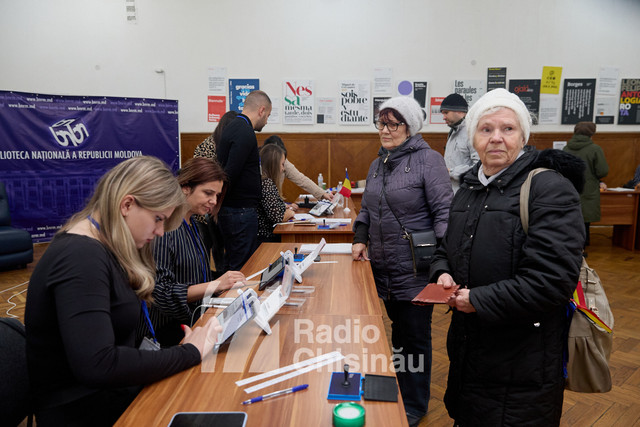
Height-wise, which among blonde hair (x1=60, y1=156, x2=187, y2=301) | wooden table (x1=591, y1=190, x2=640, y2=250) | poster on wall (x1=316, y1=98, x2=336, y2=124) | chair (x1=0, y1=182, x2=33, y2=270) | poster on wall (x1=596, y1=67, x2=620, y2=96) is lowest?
chair (x1=0, y1=182, x2=33, y2=270)

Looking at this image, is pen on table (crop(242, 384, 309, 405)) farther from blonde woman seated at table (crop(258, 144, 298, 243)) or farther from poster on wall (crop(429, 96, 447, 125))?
poster on wall (crop(429, 96, 447, 125))

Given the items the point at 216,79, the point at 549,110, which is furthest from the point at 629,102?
the point at 216,79

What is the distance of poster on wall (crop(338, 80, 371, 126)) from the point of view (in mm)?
6848

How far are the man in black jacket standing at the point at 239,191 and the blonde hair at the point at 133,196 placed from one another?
184 cm

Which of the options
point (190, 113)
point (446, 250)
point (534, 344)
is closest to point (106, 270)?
point (446, 250)

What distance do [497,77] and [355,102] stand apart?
6.93 ft

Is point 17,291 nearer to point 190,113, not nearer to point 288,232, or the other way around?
point 288,232

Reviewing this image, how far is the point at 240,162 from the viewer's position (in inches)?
126

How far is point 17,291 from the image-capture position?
416 centimetres

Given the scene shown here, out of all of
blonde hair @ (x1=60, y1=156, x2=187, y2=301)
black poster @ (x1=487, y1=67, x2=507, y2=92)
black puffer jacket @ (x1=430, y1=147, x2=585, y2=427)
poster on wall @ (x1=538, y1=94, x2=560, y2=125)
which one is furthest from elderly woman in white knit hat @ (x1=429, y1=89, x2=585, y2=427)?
poster on wall @ (x1=538, y1=94, x2=560, y2=125)

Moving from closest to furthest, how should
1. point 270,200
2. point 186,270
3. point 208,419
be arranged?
point 208,419 → point 186,270 → point 270,200

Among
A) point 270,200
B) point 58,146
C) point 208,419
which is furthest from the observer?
point 58,146

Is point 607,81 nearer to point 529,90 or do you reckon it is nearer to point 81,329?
point 529,90

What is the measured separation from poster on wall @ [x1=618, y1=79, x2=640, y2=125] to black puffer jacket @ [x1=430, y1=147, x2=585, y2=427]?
666cm
